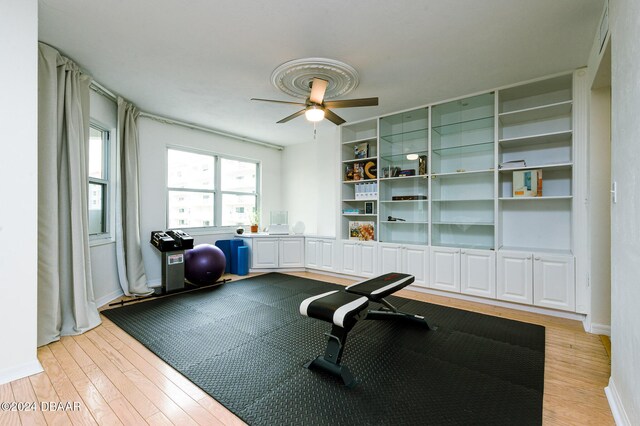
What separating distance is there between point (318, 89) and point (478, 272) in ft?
9.70

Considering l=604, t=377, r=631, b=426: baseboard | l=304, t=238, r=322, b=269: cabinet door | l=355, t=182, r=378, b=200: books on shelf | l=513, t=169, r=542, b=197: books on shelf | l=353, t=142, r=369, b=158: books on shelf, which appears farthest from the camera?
l=304, t=238, r=322, b=269: cabinet door

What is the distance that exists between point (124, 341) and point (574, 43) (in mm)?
4861

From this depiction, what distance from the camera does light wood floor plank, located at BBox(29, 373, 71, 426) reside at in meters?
1.59

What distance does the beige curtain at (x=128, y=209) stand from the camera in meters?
3.85

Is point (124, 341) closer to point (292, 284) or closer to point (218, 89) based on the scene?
point (292, 284)

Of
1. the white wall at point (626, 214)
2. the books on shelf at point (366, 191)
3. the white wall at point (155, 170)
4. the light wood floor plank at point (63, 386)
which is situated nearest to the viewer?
the white wall at point (626, 214)

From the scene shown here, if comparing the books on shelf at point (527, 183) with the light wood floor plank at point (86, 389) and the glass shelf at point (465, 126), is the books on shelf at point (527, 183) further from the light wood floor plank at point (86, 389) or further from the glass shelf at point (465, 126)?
the light wood floor plank at point (86, 389)

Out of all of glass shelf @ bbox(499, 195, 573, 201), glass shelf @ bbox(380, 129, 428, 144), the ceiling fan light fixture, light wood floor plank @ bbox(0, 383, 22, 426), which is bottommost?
light wood floor plank @ bbox(0, 383, 22, 426)

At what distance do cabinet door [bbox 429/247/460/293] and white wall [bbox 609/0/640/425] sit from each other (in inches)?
79.8

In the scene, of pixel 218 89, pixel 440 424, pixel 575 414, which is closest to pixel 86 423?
pixel 440 424

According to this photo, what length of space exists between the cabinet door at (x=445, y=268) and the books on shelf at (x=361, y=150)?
77.5 inches

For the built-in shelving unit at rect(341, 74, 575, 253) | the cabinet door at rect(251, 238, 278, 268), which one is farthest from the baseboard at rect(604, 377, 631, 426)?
the cabinet door at rect(251, 238, 278, 268)

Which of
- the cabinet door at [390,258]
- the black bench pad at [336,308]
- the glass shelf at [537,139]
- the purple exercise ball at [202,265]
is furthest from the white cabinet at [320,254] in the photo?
the glass shelf at [537,139]

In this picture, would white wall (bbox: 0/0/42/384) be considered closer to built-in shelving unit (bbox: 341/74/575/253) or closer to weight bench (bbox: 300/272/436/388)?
weight bench (bbox: 300/272/436/388)
